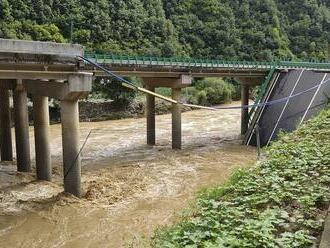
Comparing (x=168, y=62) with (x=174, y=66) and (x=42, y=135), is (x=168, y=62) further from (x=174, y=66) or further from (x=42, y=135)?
(x=42, y=135)

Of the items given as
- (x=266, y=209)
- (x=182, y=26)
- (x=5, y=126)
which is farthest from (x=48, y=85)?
(x=182, y=26)

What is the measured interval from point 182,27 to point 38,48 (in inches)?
2534

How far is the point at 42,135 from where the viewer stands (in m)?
20.6

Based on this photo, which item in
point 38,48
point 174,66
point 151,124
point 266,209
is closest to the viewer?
point 266,209

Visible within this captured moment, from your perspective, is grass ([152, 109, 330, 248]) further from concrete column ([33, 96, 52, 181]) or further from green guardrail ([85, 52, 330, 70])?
green guardrail ([85, 52, 330, 70])

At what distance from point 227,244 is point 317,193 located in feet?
8.47

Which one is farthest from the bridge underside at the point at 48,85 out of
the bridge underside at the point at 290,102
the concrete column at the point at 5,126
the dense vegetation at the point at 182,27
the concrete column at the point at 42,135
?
the dense vegetation at the point at 182,27

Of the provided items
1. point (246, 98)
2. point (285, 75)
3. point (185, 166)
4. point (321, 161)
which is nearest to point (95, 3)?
point (246, 98)

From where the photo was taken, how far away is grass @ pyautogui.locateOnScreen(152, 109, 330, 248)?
6191mm

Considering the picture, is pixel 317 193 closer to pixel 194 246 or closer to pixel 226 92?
pixel 194 246

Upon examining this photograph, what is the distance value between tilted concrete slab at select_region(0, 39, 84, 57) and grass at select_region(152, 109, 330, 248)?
9131 mm

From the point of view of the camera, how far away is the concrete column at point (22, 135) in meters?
22.8

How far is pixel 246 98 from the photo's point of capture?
3803 cm

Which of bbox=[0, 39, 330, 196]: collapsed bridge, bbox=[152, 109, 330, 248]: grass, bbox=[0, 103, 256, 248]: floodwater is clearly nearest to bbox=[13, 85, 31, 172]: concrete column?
bbox=[0, 39, 330, 196]: collapsed bridge
